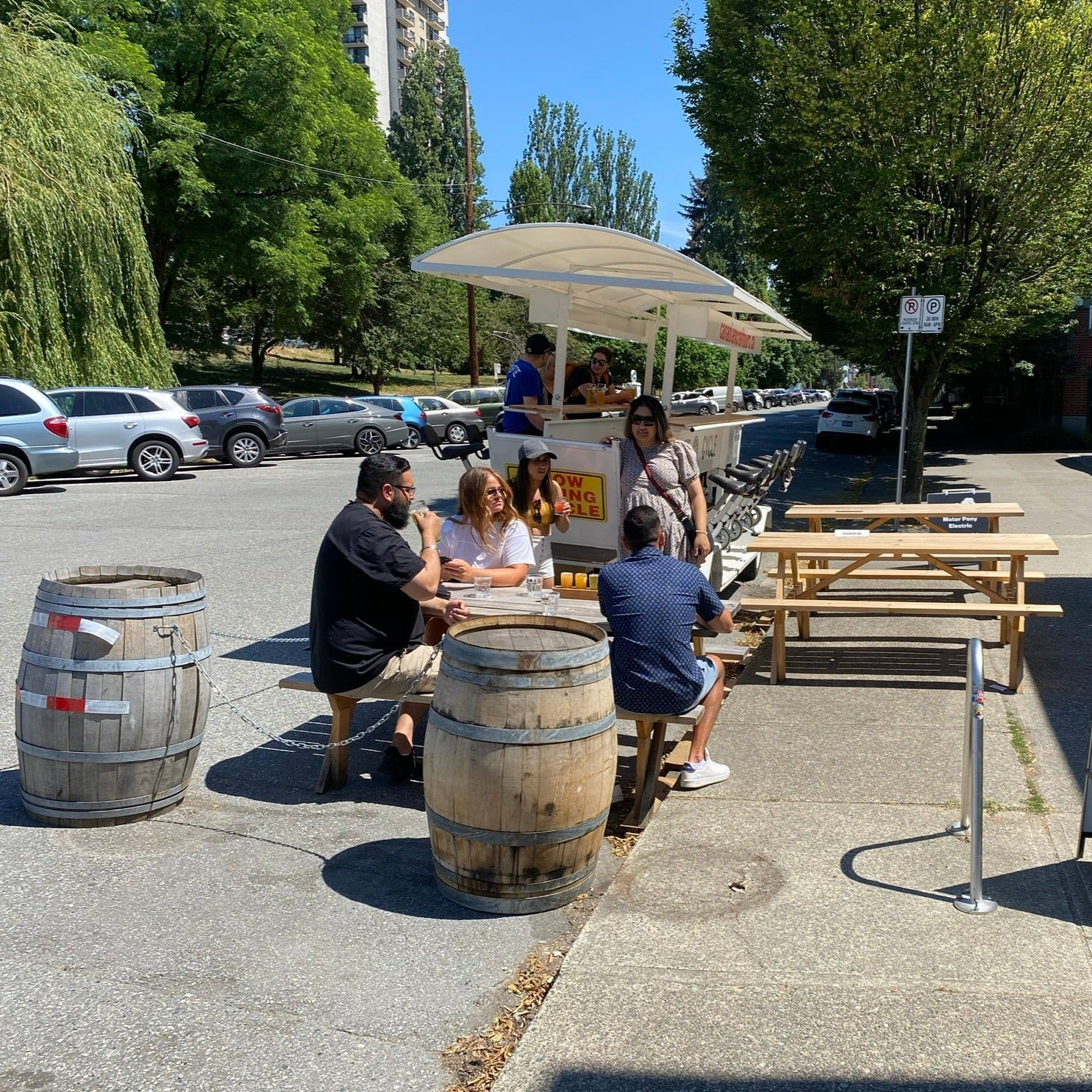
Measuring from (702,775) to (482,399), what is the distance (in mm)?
26901

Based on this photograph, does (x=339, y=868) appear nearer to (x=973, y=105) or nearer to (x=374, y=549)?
(x=374, y=549)

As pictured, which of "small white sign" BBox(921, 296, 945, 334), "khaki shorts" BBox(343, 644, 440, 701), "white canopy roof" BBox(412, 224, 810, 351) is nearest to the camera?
"khaki shorts" BBox(343, 644, 440, 701)

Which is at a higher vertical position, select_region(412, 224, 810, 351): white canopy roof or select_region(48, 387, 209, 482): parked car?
select_region(412, 224, 810, 351): white canopy roof

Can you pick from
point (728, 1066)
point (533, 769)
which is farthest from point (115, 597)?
point (728, 1066)

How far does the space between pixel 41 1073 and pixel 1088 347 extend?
34.6 m

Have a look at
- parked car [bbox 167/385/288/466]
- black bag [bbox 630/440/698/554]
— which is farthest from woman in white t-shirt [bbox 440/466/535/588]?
parked car [bbox 167/385/288/466]

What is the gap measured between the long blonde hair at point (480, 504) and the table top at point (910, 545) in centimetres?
191

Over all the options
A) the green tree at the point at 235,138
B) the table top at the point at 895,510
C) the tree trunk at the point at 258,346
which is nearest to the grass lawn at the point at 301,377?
the tree trunk at the point at 258,346

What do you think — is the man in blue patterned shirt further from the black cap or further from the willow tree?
the willow tree

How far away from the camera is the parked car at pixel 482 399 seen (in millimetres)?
30625

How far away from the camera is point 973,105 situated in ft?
49.7

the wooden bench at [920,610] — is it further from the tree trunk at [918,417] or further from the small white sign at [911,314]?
the tree trunk at [918,417]

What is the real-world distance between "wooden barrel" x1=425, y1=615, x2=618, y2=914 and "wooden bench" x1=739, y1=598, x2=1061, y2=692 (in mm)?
3183

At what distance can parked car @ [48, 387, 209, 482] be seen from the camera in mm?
19109
